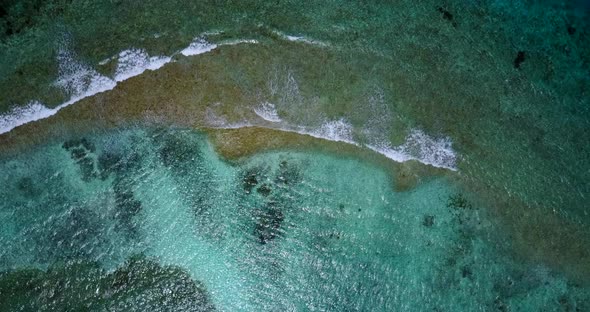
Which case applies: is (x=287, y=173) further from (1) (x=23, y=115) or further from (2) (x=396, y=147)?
(1) (x=23, y=115)

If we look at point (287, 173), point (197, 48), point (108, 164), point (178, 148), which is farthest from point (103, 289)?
point (197, 48)

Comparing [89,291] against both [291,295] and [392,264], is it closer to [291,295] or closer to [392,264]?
[291,295]

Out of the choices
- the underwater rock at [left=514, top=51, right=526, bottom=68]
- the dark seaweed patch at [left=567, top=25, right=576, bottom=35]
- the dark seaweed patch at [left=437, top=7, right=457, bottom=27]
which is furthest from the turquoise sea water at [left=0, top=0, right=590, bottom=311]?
the dark seaweed patch at [left=567, top=25, right=576, bottom=35]

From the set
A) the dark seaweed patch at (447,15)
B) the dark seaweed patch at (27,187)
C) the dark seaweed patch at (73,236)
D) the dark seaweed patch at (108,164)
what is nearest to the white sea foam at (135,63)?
the dark seaweed patch at (108,164)

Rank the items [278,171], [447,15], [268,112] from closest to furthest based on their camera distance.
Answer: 1. [268,112]
2. [278,171]
3. [447,15]

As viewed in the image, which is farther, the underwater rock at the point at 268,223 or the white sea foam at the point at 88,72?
the underwater rock at the point at 268,223

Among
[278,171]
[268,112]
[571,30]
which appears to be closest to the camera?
[268,112]

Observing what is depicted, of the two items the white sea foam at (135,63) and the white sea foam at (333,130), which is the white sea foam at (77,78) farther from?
the white sea foam at (333,130)
